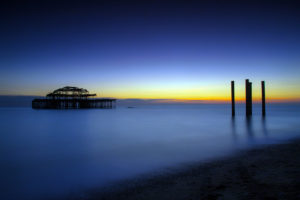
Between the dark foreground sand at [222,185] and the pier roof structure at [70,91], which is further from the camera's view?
the pier roof structure at [70,91]

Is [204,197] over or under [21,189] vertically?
over

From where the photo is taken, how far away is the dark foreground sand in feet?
10.5

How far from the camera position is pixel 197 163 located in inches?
239

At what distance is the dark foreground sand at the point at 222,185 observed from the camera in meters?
3.19

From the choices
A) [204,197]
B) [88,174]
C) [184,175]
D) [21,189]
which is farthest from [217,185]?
[21,189]

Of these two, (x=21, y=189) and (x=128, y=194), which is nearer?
(x=128, y=194)

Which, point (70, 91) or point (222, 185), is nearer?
point (222, 185)

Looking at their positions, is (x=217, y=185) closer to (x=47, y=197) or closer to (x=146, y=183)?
(x=146, y=183)

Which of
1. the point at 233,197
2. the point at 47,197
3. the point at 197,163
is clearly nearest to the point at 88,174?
the point at 47,197

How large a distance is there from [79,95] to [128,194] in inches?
2905

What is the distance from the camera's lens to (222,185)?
3686mm

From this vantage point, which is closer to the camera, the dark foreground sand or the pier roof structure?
the dark foreground sand

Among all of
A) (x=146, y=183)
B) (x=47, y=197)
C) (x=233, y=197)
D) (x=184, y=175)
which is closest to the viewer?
(x=233, y=197)

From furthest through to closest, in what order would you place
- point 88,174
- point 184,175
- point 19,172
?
point 19,172, point 88,174, point 184,175
